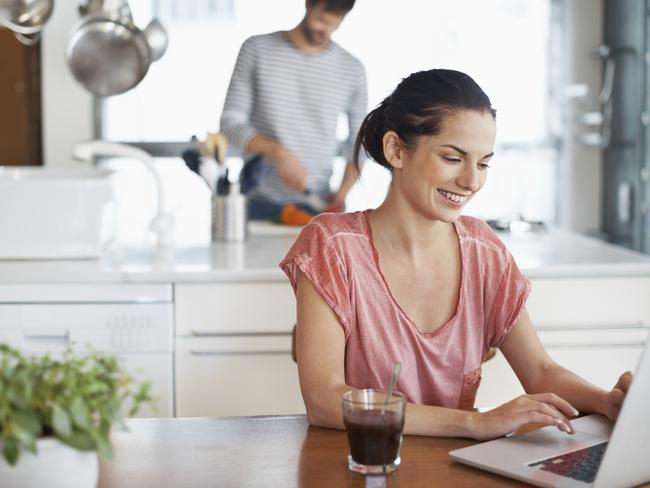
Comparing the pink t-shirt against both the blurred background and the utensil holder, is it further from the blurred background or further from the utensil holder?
the blurred background

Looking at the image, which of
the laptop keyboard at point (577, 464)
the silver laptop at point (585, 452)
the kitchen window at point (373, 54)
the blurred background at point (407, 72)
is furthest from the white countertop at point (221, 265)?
the kitchen window at point (373, 54)

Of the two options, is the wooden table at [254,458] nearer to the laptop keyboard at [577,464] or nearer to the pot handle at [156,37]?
the laptop keyboard at [577,464]

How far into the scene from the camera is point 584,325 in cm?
257

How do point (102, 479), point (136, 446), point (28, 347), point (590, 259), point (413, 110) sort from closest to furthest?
point (102, 479) < point (136, 446) < point (413, 110) < point (28, 347) < point (590, 259)

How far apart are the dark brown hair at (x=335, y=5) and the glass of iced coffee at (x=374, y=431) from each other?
6.54 feet

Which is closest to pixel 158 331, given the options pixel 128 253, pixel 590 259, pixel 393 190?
pixel 128 253

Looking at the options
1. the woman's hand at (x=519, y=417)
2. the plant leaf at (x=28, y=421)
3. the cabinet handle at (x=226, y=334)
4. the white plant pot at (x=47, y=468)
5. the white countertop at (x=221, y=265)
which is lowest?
the cabinet handle at (x=226, y=334)

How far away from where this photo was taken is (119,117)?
5.15 meters

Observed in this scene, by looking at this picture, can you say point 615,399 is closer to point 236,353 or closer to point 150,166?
point 236,353

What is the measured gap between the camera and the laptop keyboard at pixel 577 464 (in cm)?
121

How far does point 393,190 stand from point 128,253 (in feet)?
3.92

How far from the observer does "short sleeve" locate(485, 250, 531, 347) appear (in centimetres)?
172

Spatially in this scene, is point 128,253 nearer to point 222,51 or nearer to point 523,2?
point 222,51

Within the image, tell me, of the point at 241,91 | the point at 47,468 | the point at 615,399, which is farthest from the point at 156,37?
the point at 47,468
